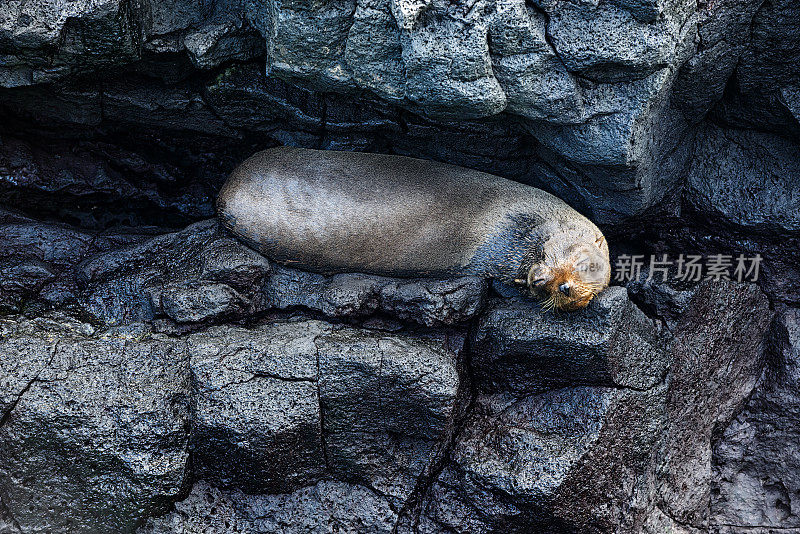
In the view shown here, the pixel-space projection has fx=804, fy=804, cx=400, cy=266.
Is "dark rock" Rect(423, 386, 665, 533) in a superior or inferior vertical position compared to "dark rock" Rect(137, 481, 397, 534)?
superior

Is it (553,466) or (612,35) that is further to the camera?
(553,466)

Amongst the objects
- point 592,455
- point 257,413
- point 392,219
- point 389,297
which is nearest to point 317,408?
point 257,413

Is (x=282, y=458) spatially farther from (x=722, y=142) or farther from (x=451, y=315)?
(x=722, y=142)

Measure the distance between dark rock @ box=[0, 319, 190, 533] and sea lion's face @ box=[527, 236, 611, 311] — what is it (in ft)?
7.30

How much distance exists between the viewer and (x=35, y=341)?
15.1 feet

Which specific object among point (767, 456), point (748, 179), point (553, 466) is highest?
point (748, 179)

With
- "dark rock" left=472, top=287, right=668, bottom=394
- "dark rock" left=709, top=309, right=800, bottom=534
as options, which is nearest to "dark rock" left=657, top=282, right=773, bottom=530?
"dark rock" left=709, top=309, right=800, bottom=534

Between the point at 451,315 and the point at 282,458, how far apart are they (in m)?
1.32

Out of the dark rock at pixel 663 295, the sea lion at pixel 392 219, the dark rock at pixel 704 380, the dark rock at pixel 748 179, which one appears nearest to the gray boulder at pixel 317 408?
the sea lion at pixel 392 219

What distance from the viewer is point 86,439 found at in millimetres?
4402

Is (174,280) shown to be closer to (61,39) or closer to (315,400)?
(315,400)

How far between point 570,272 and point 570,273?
0.06 ft

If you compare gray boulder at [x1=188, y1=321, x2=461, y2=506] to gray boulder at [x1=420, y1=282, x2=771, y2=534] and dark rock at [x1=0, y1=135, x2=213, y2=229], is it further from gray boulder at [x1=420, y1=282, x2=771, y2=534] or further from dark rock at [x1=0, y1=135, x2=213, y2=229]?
dark rock at [x1=0, y1=135, x2=213, y2=229]

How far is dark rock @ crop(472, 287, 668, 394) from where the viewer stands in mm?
4816
